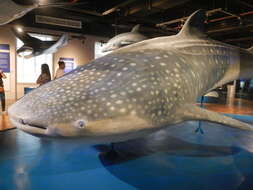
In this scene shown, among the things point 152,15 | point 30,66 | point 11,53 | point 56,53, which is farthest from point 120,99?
point 30,66

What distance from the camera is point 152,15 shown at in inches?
357

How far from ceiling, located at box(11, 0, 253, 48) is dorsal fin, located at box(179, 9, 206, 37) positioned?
3352 millimetres

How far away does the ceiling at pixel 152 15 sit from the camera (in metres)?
6.51

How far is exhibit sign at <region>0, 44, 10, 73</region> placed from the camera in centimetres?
837

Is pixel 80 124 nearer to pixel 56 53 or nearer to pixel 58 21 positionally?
pixel 58 21

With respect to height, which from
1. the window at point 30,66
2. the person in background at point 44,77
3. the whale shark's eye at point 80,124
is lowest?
the whale shark's eye at point 80,124

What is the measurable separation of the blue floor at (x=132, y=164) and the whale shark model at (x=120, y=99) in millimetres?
318

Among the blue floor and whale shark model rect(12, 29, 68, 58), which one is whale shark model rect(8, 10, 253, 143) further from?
whale shark model rect(12, 29, 68, 58)

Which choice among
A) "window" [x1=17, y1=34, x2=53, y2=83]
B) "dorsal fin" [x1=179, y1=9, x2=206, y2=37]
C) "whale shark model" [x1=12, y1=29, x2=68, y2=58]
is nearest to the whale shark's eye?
"dorsal fin" [x1=179, y1=9, x2=206, y2=37]

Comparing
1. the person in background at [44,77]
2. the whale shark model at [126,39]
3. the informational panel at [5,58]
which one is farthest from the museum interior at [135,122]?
the informational panel at [5,58]

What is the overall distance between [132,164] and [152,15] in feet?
25.7

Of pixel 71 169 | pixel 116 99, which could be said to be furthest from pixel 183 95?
pixel 71 169

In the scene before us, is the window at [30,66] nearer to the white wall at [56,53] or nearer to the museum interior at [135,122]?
the white wall at [56,53]

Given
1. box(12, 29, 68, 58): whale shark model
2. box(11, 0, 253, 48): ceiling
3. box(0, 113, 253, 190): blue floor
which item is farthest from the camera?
box(12, 29, 68, 58): whale shark model
